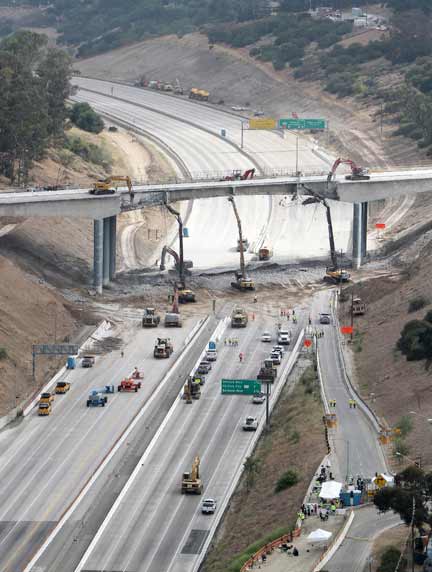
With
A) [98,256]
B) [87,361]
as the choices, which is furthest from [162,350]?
[98,256]

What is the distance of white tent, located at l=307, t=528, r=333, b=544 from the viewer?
302ft

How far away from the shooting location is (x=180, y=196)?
175 meters

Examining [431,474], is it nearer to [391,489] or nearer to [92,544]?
[391,489]

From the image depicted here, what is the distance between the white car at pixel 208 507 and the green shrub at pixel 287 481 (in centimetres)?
401

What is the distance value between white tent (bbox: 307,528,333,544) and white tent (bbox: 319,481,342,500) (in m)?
6.23

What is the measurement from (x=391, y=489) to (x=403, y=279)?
71192mm

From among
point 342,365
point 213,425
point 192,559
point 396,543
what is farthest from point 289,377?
point 396,543

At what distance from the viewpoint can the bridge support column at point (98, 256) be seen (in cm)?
16350

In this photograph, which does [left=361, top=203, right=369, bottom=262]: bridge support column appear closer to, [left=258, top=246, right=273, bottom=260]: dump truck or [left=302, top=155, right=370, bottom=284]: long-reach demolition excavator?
[left=302, top=155, right=370, bottom=284]: long-reach demolition excavator

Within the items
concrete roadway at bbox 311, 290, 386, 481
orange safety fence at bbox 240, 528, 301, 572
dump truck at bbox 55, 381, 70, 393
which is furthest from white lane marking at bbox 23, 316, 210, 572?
orange safety fence at bbox 240, 528, 301, 572

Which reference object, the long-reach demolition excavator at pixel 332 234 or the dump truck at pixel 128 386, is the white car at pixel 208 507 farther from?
the long-reach demolition excavator at pixel 332 234

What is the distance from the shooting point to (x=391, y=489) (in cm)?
9044

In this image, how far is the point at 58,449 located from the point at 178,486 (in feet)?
38.7

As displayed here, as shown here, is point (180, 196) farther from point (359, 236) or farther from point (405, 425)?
point (405, 425)
